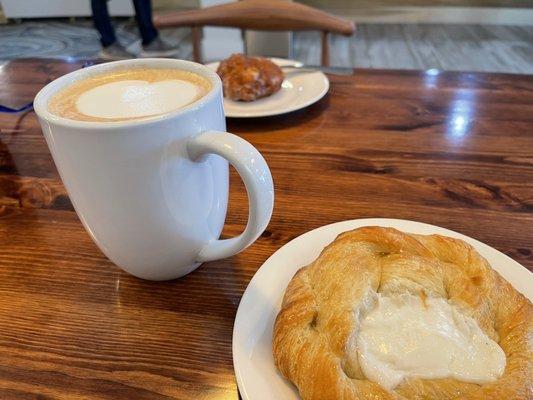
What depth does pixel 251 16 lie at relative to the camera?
4.14 ft

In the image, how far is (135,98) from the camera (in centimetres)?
43

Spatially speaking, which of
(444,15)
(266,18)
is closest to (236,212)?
(266,18)

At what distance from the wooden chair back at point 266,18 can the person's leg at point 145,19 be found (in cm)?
233

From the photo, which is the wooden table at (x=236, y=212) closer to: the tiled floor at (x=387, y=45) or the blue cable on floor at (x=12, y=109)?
the blue cable on floor at (x=12, y=109)

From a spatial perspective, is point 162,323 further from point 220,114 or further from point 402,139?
point 402,139

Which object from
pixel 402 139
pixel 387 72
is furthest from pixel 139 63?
pixel 387 72

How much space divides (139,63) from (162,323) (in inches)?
11.2

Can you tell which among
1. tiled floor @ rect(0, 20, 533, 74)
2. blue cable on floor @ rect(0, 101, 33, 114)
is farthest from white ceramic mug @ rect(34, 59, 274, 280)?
tiled floor @ rect(0, 20, 533, 74)

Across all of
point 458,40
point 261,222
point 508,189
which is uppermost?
point 261,222

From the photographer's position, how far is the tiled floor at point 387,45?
10.5 feet

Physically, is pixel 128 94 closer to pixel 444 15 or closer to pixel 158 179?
pixel 158 179

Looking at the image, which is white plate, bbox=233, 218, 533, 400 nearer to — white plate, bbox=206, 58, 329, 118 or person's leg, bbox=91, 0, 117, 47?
white plate, bbox=206, 58, 329, 118

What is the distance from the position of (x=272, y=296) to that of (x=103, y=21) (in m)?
3.44

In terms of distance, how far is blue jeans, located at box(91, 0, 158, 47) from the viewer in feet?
10.7
